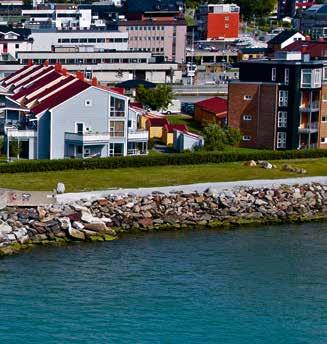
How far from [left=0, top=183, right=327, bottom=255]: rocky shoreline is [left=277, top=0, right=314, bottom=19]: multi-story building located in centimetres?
5540

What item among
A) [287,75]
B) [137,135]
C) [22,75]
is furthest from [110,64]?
[137,135]

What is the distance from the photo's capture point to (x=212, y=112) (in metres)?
31.3

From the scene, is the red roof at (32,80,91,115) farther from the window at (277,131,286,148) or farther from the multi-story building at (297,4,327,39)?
the multi-story building at (297,4,327,39)

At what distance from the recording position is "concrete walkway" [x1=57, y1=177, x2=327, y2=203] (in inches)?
800

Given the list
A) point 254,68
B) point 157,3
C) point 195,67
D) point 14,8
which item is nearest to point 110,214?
point 254,68

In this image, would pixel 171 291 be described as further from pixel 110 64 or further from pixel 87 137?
pixel 110 64

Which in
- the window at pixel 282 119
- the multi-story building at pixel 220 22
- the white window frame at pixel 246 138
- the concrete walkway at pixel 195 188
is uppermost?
the multi-story building at pixel 220 22

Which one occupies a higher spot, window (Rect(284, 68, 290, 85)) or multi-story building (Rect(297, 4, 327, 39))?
multi-story building (Rect(297, 4, 327, 39))

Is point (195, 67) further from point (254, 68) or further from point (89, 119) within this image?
point (89, 119)

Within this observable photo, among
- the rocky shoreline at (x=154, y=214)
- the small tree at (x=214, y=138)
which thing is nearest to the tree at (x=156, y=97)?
the small tree at (x=214, y=138)

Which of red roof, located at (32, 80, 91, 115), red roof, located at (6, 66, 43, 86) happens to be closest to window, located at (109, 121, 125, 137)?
red roof, located at (32, 80, 91, 115)

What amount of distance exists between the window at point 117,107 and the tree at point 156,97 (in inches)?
341

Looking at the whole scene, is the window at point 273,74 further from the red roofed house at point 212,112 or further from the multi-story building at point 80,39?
the multi-story building at point 80,39

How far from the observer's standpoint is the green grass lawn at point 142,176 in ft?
70.8
